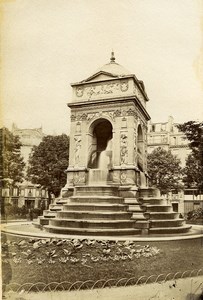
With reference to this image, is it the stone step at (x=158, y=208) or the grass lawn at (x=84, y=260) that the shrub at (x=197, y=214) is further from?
the stone step at (x=158, y=208)

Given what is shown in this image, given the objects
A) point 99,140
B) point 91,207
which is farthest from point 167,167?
point 99,140

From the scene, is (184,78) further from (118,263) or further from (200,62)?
(118,263)

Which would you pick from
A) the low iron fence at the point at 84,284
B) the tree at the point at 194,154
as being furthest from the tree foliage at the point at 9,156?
the tree at the point at 194,154

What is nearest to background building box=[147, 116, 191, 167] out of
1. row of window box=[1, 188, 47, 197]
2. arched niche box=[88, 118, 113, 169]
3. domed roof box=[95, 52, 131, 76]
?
domed roof box=[95, 52, 131, 76]

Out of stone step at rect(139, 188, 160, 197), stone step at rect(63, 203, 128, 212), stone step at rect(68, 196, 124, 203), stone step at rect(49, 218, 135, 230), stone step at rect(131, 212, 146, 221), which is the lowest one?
stone step at rect(49, 218, 135, 230)

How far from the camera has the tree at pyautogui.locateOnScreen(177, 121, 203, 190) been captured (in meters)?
4.52

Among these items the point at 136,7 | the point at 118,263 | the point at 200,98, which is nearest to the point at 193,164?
the point at 200,98

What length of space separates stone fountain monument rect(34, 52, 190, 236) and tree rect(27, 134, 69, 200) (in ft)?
0.90

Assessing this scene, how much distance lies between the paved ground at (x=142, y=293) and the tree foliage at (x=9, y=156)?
3.69 feet

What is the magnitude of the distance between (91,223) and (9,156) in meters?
1.81

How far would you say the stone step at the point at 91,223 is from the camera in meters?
4.89

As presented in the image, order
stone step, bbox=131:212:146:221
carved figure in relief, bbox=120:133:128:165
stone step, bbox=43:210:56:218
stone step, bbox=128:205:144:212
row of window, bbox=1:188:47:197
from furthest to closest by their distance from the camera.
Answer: carved figure in relief, bbox=120:133:128:165
stone step, bbox=128:205:144:212
stone step, bbox=131:212:146:221
stone step, bbox=43:210:56:218
row of window, bbox=1:188:47:197

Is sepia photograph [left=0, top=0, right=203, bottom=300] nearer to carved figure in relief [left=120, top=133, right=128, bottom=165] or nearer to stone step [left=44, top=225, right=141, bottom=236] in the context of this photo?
stone step [left=44, top=225, right=141, bottom=236]

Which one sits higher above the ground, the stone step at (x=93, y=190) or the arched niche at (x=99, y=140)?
the arched niche at (x=99, y=140)
